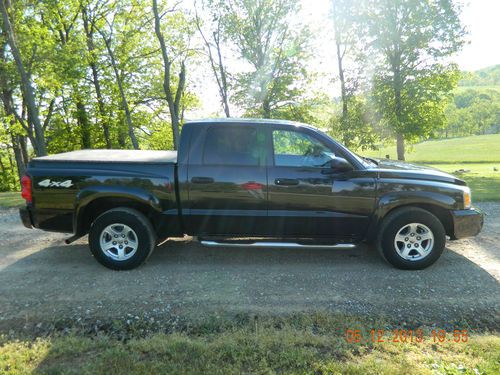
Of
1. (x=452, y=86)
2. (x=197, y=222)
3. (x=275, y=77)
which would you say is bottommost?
(x=197, y=222)

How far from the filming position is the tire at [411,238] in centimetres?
408

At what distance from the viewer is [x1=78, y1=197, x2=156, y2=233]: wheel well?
4.25 meters

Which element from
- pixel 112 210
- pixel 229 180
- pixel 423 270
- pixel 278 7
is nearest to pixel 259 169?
pixel 229 180

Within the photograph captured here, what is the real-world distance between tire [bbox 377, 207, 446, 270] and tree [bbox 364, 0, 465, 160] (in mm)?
15268

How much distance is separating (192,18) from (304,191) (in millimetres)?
20032

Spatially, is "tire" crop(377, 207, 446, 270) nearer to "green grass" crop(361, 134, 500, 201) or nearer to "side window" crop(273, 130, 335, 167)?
"side window" crop(273, 130, 335, 167)

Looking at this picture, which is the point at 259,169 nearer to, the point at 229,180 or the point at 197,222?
the point at 229,180

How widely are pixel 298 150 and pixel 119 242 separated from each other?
2.69m

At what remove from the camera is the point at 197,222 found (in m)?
4.27

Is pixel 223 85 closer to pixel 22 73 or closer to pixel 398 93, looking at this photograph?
pixel 398 93

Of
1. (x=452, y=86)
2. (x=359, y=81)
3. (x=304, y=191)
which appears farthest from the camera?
(x=359, y=81)

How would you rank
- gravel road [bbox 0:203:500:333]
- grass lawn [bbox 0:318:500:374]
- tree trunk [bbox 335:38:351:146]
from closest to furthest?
grass lawn [bbox 0:318:500:374], gravel road [bbox 0:203:500:333], tree trunk [bbox 335:38:351:146]

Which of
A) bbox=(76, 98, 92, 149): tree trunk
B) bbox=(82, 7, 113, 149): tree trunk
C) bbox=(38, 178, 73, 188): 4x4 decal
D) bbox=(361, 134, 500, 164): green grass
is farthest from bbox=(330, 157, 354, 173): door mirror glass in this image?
bbox=(76, 98, 92, 149): tree trunk

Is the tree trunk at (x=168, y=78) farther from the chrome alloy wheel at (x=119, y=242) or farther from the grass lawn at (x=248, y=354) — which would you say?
the grass lawn at (x=248, y=354)
